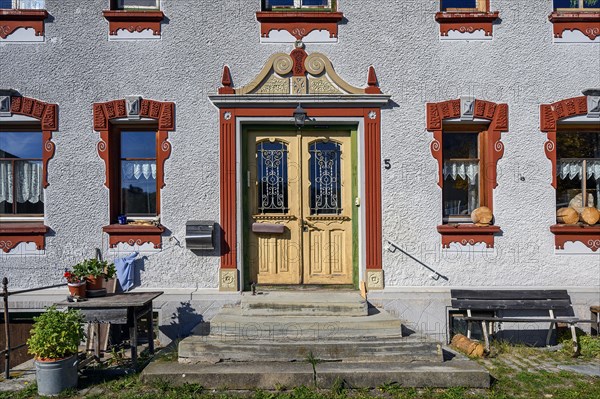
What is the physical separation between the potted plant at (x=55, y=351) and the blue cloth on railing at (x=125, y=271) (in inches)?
56.9

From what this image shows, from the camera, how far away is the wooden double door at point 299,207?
6254 millimetres

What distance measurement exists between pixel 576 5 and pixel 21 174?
29.5 ft

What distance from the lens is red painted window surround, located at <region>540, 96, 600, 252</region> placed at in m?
6.13

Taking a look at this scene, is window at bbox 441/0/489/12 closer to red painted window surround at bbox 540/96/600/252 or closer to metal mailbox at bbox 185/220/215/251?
red painted window surround at bbox 540/96/600/252

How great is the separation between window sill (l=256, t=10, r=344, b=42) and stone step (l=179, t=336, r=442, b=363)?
4.37 m

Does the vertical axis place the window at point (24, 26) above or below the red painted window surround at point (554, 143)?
above

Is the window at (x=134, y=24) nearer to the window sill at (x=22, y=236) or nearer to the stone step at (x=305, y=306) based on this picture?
the window sill at (x=22, y=236)

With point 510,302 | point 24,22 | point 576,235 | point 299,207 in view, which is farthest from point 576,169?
point 24,22

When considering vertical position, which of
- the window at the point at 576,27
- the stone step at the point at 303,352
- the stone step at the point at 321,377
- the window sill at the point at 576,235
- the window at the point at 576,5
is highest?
the window at the point at 576,5

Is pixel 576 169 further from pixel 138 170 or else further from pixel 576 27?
pixel 138 170

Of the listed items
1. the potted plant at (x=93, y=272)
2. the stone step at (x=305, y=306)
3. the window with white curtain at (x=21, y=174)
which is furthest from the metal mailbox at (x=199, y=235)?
the window with white curtain at (x=21, y=174)

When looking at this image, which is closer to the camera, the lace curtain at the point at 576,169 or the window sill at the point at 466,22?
the window sill at the point at 466,22

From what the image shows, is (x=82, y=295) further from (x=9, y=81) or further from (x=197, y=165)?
(x=9, y=81)

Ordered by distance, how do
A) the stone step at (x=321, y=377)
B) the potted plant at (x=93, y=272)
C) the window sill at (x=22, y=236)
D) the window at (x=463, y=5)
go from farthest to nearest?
the window at (x=463, y=5)
the window sill at (x=22, y=236)
the potted plant at (x=93, y=272)
the stone step at (x=321, y=377)
